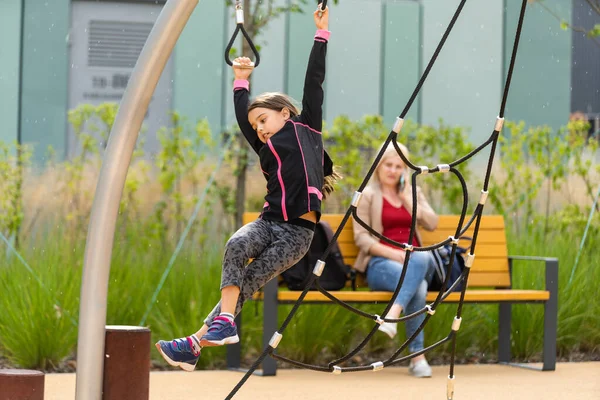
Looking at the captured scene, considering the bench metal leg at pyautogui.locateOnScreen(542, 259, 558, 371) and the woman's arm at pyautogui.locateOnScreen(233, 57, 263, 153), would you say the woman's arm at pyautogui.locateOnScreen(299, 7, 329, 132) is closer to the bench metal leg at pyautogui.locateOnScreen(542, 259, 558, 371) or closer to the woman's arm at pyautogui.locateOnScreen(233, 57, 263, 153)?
the woman's arm at pyautogui.locateOnScreen(233, 57, 263, 153)

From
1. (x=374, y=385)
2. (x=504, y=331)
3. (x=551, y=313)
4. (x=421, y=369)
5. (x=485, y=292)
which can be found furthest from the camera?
(x=504, y=331)

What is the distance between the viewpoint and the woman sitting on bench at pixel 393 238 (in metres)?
5.75

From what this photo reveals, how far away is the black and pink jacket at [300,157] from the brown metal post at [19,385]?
1022 millimetres

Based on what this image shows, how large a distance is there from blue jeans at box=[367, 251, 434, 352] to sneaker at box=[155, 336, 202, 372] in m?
2.25

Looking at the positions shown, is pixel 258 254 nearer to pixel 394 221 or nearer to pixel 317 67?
pixel 317 67

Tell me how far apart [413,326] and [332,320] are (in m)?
0.53

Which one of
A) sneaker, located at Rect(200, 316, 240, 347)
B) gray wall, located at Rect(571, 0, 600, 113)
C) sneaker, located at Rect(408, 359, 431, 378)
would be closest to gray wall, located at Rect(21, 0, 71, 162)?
sneaker, located at Rect(408, 359, 431, 378)

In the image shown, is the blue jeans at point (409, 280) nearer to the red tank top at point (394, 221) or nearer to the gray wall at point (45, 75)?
the red tank top at point (394, 221)

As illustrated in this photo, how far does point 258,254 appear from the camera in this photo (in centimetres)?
370

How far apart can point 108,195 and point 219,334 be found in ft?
2.40

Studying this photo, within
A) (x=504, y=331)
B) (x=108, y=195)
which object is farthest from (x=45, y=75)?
(x=108, y=195)

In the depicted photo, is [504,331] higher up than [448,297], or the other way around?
[448,297]

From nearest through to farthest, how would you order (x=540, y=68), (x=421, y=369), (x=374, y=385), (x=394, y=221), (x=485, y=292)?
(x=374, y=385), (x=421, y=369), (x=485, y=292), (x=394, y=221), (x=540, y=68)

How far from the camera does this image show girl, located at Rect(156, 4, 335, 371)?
356 cm
